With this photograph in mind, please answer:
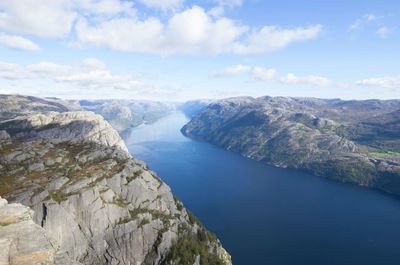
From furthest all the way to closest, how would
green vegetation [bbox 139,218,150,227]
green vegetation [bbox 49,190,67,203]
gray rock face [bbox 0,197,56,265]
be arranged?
green vegetation [bbox 139,218,150,227]
green vegetation [bbox 49,190,67,203]
gray rock face [bbox 0,197,56,265]

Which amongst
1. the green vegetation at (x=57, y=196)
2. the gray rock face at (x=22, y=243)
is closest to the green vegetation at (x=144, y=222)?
the green vegetation at (x=57, y=196)

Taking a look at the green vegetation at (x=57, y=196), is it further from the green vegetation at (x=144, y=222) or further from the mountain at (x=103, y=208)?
the green vegetation at (x=144, y=222)

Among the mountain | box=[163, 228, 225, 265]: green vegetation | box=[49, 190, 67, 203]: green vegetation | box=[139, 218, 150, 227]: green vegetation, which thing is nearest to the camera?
the mountain

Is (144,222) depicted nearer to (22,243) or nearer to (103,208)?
(103,208)

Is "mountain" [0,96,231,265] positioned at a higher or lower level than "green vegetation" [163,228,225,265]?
higher

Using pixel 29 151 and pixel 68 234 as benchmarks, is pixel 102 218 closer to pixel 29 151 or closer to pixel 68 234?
pixel 68 234

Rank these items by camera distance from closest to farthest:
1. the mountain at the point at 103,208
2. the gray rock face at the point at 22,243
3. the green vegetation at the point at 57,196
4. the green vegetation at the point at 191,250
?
the gray rock face at the point at 22,243, the mountain at the point at 103,208, the green vegetation at the point at 57,196, the green vegetation at the point at 191,250

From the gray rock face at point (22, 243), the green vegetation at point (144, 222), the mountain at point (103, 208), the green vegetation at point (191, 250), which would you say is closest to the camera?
the gray rock face at point (22, 243)

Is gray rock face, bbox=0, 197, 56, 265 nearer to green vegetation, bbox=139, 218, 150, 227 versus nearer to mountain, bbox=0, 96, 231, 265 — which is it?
mountain, bbox=0, 96, 231, 265

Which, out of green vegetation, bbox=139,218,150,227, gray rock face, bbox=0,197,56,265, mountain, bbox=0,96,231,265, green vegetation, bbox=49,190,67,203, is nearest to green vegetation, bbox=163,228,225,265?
mountain, bbox=0,96,231,265

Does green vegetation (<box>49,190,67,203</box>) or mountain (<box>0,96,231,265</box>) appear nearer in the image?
mountain (<box>0,96,231,265</box>)
